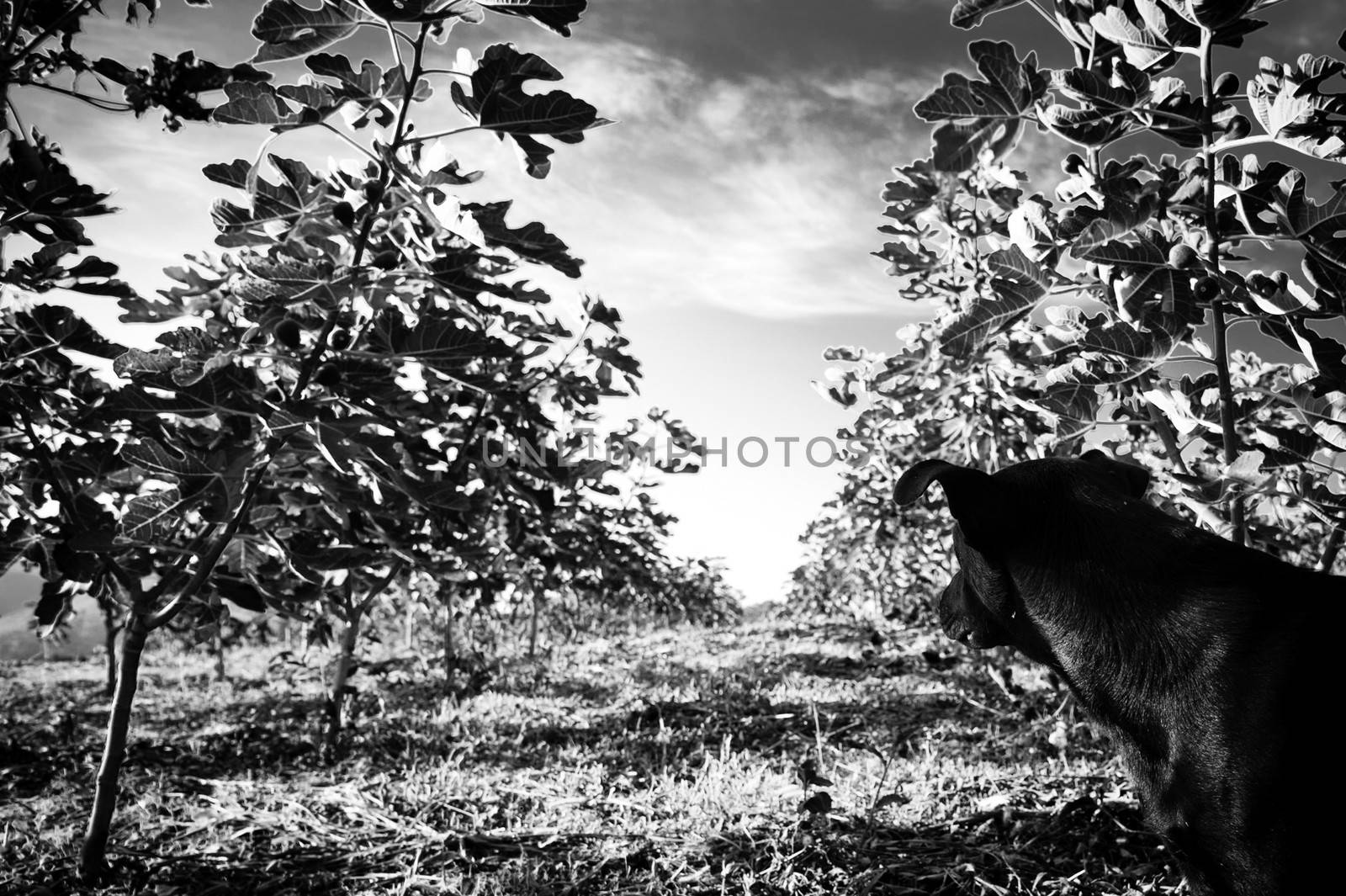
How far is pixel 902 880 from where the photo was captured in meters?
2.43

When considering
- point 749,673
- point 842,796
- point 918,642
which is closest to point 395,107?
point 842,796

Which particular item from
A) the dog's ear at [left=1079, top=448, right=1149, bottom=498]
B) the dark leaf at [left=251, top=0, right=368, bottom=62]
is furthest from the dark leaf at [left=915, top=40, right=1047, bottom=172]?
the dark leaf at [left=251, top=0, right=368, bottom=62]

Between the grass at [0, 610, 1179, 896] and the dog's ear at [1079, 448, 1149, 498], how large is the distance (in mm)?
1196

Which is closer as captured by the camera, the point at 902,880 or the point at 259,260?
the point at 259,260

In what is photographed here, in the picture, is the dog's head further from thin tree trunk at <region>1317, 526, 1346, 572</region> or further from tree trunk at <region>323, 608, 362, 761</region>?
tree trunk at <region>323, 608, 362, 761</region>

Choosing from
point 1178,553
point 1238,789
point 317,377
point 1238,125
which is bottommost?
point 1238,789

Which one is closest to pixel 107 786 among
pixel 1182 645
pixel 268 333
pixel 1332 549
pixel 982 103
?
pixel 268 333

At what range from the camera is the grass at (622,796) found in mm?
2551

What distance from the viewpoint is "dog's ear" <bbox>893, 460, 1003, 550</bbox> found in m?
1.64

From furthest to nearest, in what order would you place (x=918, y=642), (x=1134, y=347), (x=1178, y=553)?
(x=918, y=642) → (x=1134, y=347) → (x=1178, y=553)

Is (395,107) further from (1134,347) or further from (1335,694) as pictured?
(1335,694)

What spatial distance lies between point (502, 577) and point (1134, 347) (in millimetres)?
4067

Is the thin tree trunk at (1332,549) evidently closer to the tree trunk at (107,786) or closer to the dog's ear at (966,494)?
the dog's ear at (966,494)

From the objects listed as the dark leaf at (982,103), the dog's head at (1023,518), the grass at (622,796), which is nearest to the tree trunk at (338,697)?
the grass at (622,796)
